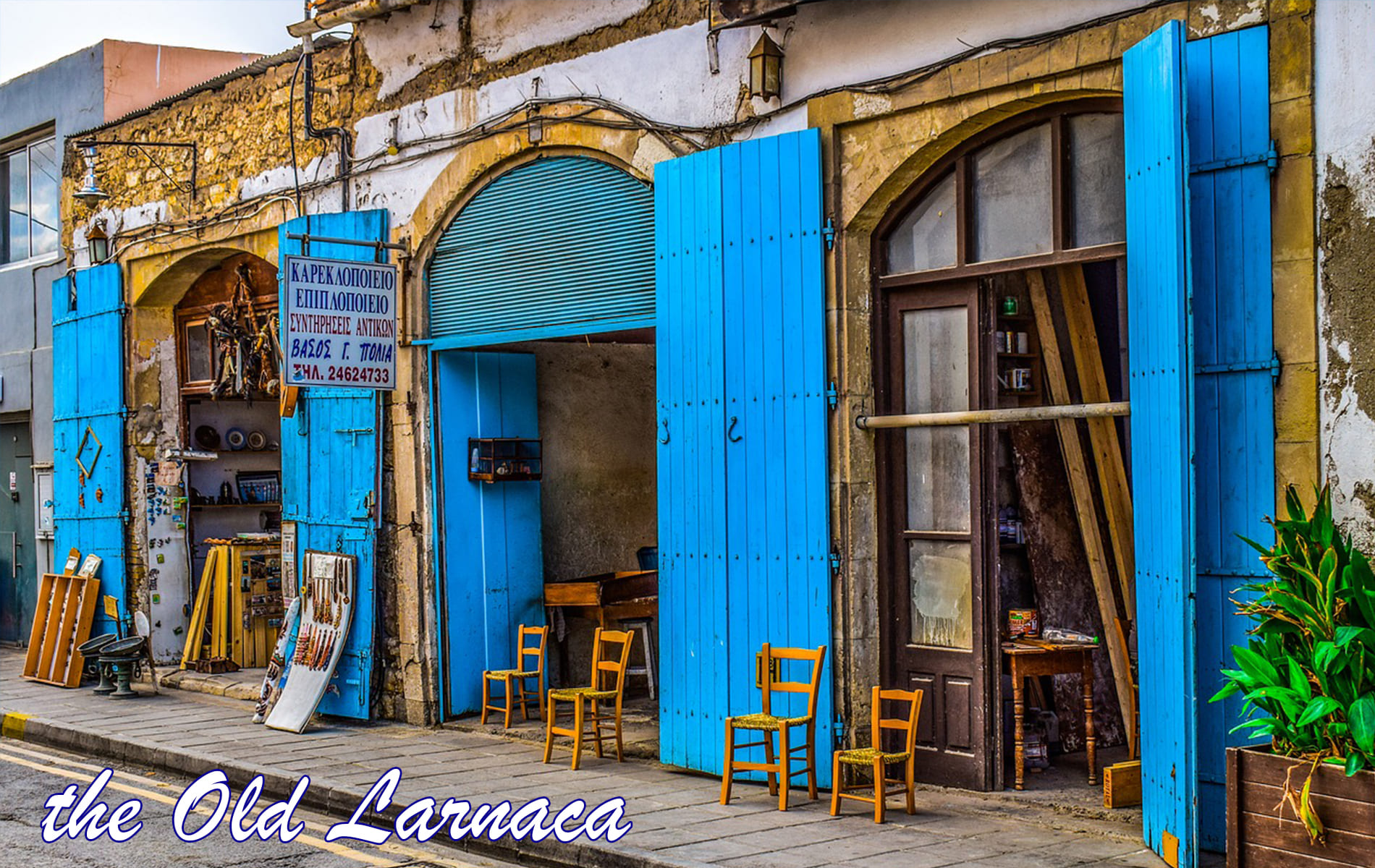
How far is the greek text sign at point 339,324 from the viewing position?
9.73 metres

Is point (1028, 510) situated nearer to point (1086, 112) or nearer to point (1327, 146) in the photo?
point (1086, 112)

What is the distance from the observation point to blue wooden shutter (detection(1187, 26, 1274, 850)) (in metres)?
6.38

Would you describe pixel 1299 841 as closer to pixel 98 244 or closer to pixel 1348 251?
pixel 1348 251

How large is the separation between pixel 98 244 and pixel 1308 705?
484 inches

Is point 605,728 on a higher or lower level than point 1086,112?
lower

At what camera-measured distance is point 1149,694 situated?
651 centimetres

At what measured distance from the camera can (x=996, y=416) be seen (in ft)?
24.7

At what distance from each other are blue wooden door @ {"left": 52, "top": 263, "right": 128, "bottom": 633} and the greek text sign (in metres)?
4.71

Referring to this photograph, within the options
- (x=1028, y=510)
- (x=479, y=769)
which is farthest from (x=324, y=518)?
(x=1028, y=510)

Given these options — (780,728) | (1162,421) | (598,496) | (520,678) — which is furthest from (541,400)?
(1162,421)

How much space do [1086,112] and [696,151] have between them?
252 cm

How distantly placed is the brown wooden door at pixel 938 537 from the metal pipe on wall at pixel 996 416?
164 mm

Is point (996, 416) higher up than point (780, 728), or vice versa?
point (996, 416)

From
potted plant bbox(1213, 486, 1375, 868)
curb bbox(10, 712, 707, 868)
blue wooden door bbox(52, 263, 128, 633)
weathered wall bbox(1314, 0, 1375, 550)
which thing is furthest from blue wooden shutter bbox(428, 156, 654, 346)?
blue wooden door bbox(52, 263, 128, 633)
